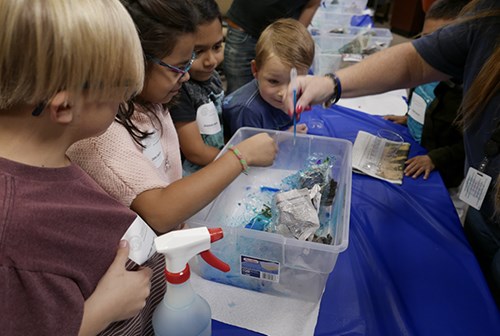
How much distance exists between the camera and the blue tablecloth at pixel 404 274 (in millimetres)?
716

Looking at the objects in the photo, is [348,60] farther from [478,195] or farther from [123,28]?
[123,28]

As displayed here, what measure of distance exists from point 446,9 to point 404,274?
120 cm

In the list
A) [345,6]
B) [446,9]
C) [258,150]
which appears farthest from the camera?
[345,6]

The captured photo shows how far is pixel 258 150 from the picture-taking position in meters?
0.90

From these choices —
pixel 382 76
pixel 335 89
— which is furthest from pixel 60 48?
pixel 382 76

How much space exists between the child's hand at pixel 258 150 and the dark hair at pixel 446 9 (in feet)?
3.40

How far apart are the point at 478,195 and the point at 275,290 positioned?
1.94 feet

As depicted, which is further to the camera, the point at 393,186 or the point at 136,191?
the point at 393,186

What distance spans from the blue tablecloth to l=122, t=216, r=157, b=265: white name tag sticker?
0.70 ft

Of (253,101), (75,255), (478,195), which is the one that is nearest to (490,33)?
(478,195)

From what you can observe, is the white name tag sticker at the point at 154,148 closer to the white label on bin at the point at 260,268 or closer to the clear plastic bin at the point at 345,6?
the white label on bin at the point at 260,268

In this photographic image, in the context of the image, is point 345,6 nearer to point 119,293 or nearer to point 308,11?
point 308,11

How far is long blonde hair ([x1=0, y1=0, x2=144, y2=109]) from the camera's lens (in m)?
0.39

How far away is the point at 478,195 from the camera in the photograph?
908 mm
